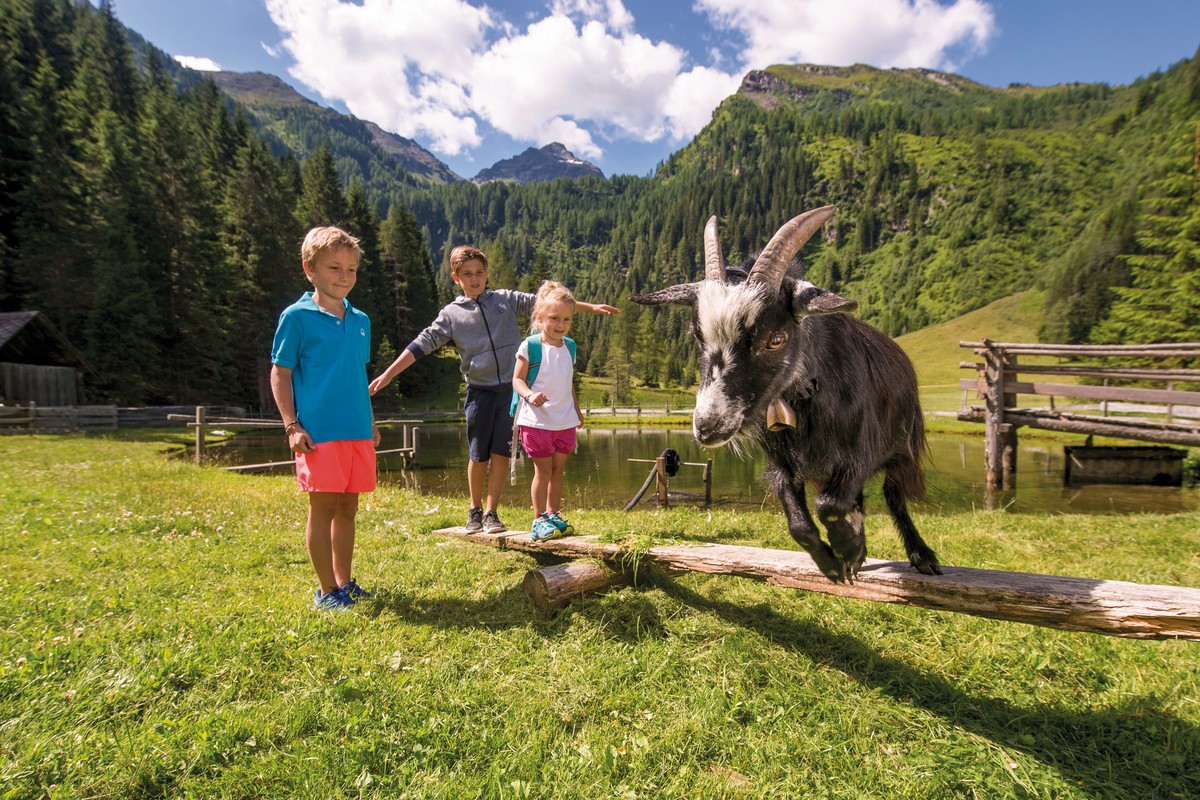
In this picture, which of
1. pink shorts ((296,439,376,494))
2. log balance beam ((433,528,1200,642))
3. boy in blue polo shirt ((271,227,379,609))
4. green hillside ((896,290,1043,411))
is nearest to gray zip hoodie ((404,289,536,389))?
boy in blue polo shirt ((271,227,379,609))

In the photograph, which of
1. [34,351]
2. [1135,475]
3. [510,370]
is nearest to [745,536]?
[510,370]

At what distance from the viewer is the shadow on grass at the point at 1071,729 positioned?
2586 millimetres

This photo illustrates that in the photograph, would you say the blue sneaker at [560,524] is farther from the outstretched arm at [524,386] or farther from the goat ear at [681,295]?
the goat ear at [681,295]

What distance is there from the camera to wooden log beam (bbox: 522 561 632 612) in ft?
13.6

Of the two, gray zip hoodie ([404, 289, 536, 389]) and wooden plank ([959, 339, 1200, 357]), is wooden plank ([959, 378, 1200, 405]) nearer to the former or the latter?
wooden plank ([959, 339, 1200, 357])

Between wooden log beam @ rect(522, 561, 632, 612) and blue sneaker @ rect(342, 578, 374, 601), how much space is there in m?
1.44

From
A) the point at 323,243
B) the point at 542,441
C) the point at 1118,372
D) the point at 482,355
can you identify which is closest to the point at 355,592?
the point at 542,441

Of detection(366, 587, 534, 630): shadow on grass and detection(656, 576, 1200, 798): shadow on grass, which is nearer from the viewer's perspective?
detection(656, 576, 1200, 798): shadow on grass

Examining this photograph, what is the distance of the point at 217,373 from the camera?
4103 centimetres

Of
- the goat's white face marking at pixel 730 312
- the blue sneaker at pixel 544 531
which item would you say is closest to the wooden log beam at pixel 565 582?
the blue sneaker at pixel 544 531

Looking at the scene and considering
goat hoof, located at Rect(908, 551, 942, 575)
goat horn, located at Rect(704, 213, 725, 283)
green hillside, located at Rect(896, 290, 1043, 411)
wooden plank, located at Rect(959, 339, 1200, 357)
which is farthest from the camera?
green hillside, located at Rect(896, 290, 1043, 411)

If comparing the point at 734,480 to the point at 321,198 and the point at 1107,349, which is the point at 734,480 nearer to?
the point at 1107,349

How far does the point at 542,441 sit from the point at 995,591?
12.1 feet

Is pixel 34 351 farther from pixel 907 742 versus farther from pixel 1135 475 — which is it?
pixel 1135 475
